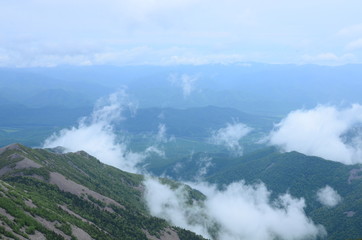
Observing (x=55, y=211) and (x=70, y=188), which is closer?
(x=55, y=211)

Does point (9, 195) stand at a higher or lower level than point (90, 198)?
lower

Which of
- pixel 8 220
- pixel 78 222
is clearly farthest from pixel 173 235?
pixel 8 220

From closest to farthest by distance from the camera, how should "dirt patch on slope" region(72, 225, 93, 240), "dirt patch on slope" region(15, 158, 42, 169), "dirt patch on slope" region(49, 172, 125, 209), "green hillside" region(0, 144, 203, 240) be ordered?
"green hillside" region(0, 144, 203, 240)
"dirt patch on slope" region(72, 225, 93, 240)
"dirt patch on slope" region(49, 172, 125, 209)
"dirt patch on slope" region(15, 158, 42, 169)

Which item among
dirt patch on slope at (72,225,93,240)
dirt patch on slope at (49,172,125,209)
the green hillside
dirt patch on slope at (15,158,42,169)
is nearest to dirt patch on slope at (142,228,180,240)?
the green hillside

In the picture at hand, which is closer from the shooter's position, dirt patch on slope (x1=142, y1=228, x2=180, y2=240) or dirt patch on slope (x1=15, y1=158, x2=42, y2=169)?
dirt patch on slope (x1=142, y1=228, x2=180, y2=240)

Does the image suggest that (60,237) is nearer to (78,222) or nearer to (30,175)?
(78,222)

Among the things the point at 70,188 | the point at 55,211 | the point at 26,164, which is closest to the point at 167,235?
the point at 70,188

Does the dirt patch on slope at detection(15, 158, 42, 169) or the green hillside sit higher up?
the dirt patch on slope at detection(15, 158, 42, 169)

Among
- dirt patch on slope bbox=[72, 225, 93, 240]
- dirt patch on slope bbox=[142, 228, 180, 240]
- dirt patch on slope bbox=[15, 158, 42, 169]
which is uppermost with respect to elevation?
dirt patch on slope bbox=[15, 158, 42, 169]

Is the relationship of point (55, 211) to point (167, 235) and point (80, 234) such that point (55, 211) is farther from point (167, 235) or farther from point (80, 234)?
point (167, 235)

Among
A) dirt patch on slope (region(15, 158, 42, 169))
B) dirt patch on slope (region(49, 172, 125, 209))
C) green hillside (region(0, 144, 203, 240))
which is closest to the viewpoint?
green hillside (region(0, 144, 203, 240))

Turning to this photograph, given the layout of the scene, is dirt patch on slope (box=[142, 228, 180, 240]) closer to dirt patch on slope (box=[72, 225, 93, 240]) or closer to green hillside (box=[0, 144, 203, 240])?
green hillside (box=[0, 144, 203, 240])
